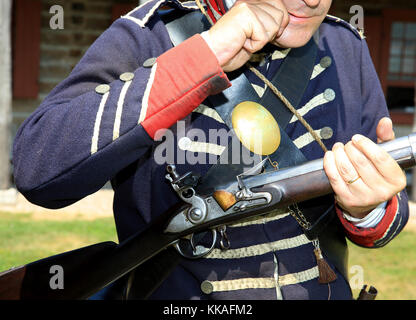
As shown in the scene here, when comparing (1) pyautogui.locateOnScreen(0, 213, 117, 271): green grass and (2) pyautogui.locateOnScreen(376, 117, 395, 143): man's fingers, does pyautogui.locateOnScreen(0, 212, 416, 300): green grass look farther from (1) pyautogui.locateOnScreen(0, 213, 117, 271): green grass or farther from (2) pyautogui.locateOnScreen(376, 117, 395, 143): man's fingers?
(2) pyautogui.locateOnScreen(376, 117, 395, 143): man's fingers

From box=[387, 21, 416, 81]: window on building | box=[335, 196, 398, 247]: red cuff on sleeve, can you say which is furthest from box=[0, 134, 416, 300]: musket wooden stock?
box=[387, 21, 416, 81]: window on building

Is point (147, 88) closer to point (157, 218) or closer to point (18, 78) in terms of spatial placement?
point (157, 218)

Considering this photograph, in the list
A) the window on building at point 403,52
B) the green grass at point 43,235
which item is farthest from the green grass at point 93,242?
the window on building at point 403,52

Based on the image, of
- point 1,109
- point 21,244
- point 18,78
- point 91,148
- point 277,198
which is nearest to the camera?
point 91,148

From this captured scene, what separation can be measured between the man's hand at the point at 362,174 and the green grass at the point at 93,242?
3.04 meters

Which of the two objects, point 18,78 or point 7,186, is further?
point 18,78

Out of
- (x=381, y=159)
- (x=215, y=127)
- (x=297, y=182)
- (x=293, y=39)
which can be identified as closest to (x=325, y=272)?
(x=297, y=182)

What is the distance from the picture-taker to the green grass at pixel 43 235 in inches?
187

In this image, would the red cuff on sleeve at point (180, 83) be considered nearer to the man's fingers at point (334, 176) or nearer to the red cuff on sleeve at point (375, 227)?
the man's fingers at point (334, 176)

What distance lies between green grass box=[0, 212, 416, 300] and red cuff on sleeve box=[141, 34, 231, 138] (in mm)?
3114

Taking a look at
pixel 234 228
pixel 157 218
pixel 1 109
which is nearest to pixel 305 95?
pixel 234 228
